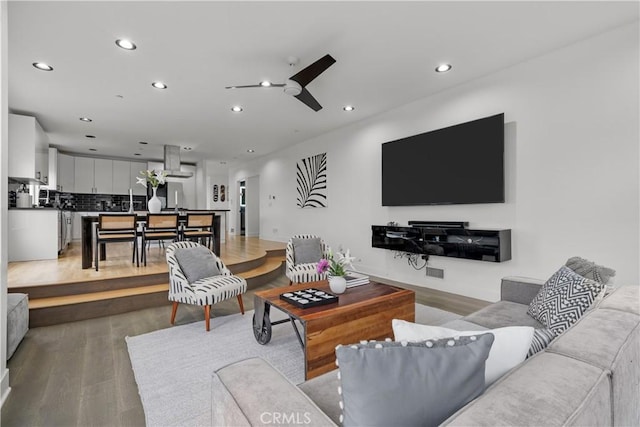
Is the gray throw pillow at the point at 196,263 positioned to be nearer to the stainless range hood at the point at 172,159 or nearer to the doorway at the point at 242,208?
the stainless range hood at the point at 172,159

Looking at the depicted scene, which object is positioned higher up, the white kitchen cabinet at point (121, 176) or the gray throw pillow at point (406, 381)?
the white kitchen cabinet at point (121, 176)

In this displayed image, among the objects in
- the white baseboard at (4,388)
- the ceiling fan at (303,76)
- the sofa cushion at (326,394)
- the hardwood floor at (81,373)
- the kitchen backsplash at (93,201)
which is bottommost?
the hardwood floor at (81,373)

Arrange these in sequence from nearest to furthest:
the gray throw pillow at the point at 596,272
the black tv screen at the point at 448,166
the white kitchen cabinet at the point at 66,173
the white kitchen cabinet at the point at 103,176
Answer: the gray throw pillow at the point at 596,272 < the black tv screen at the point at 448,166 < the white kitchen cabinet at the point at 66,173 < the white kitchen cabinet at the point at 103,176

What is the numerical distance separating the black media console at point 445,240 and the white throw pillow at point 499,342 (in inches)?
111

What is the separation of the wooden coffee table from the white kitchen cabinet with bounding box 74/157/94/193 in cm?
809

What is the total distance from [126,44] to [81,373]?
2.90 m

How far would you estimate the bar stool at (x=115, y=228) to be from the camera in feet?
14.4

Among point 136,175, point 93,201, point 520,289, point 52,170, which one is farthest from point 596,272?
point 93,201

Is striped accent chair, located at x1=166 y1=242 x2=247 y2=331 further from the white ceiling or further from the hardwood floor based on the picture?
the white ceiling

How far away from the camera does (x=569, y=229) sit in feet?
10.3

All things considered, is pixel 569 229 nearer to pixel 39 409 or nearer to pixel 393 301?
pixel 393 301

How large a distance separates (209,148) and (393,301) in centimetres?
656

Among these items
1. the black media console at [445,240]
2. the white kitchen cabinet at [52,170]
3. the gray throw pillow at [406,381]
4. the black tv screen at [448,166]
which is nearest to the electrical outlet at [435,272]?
the black media console at [445,240]

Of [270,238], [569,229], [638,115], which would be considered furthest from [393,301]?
[270,238]
